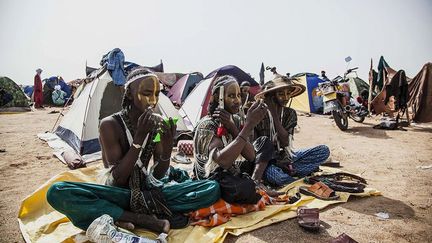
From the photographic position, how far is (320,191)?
3.38 meters

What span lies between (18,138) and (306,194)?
24.0 ft

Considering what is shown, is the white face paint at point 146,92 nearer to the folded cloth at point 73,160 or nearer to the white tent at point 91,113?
the folded cloth at point 73,160

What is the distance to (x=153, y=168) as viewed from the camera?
2.63 meters

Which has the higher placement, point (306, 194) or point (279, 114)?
point (279, 114)

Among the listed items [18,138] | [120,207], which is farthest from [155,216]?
[18,138]

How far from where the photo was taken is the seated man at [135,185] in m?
2.18

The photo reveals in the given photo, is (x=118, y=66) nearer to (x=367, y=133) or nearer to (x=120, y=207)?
(x=120, y=207)

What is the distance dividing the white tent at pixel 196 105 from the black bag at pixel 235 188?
431cm

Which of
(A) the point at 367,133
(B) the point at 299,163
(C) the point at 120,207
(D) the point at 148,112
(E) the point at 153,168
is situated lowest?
(A) the point at 367,133

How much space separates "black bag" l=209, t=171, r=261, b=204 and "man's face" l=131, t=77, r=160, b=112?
0.98m

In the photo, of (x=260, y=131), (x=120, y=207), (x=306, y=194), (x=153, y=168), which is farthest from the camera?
(x=260, y=131)

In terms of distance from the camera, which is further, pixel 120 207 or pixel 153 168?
pixel 153 168

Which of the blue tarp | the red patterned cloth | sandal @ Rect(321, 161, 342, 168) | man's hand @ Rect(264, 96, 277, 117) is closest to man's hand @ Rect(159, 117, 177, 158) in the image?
man's hand @ Rect(264, 96, 277, 117)

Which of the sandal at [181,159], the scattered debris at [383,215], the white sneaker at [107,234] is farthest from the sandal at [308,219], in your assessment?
the sandal at [181,159]
